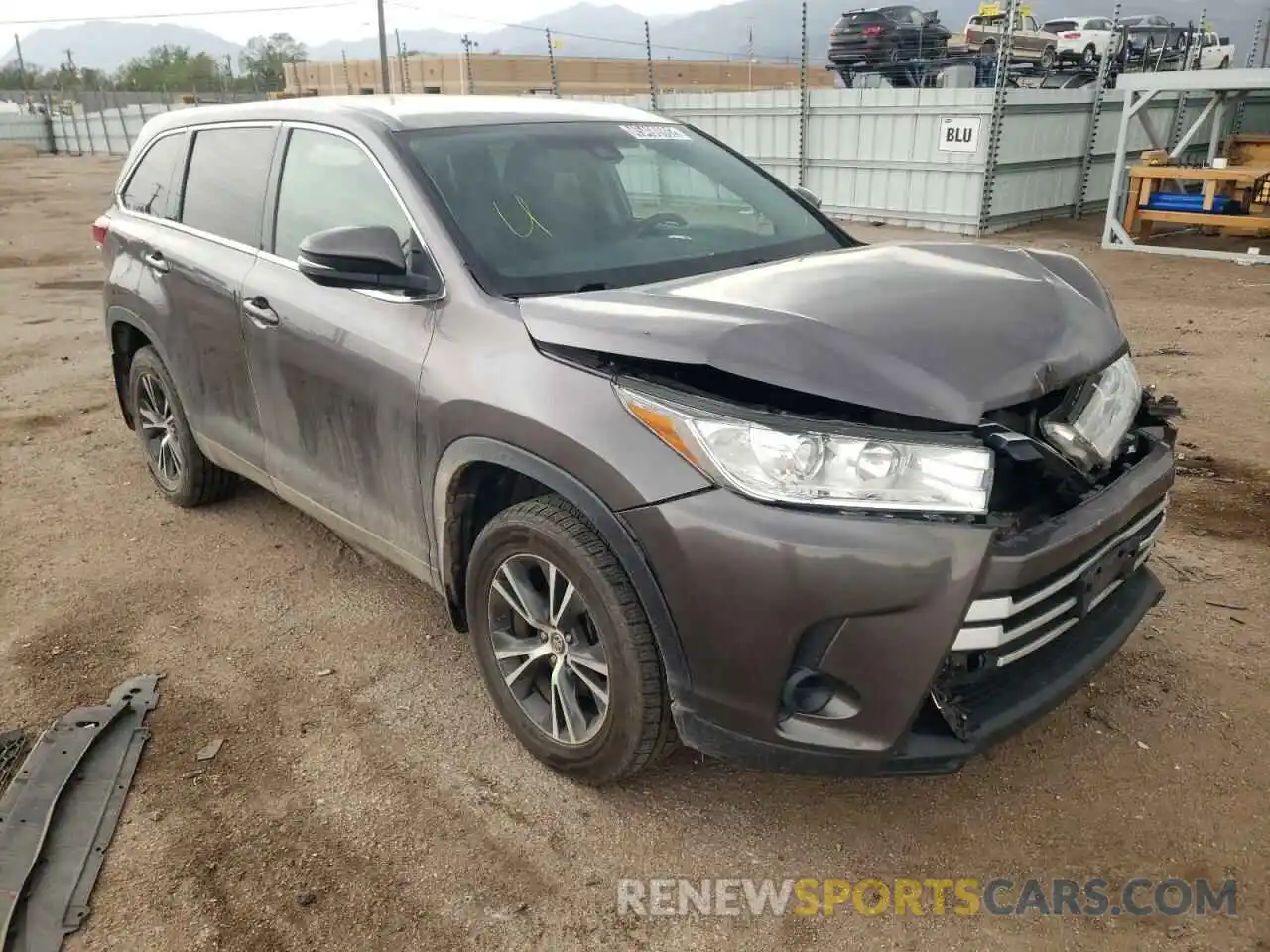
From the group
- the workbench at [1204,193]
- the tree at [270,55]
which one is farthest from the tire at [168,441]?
the tree at [270,55]

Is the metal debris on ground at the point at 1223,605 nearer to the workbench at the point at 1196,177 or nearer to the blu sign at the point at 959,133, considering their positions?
the workbench at the point at 1196,177

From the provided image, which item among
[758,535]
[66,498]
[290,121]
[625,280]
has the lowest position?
[66,498]

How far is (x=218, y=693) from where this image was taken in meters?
3.21

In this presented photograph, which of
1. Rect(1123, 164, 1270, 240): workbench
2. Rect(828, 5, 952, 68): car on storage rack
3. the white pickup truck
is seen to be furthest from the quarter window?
the white pickup truck

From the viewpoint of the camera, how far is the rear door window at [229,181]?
360 cm

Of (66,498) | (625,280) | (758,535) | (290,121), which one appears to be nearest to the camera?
(758,535)

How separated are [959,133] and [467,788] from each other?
1273 centimetres

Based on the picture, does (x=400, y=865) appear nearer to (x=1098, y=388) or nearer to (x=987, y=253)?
(x=1098, y=388)

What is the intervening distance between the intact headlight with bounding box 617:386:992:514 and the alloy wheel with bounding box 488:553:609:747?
60 cm

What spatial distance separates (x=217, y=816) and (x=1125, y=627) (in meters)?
2.50

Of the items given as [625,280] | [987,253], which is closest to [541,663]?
[625,280]

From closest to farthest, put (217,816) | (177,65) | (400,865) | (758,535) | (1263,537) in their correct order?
(758,535)
(400,865)
(217,816)
(1263,537)
(177,65)

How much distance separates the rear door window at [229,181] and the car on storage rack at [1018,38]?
20991 millimetres

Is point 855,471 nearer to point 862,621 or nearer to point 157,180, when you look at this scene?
point 862,621
